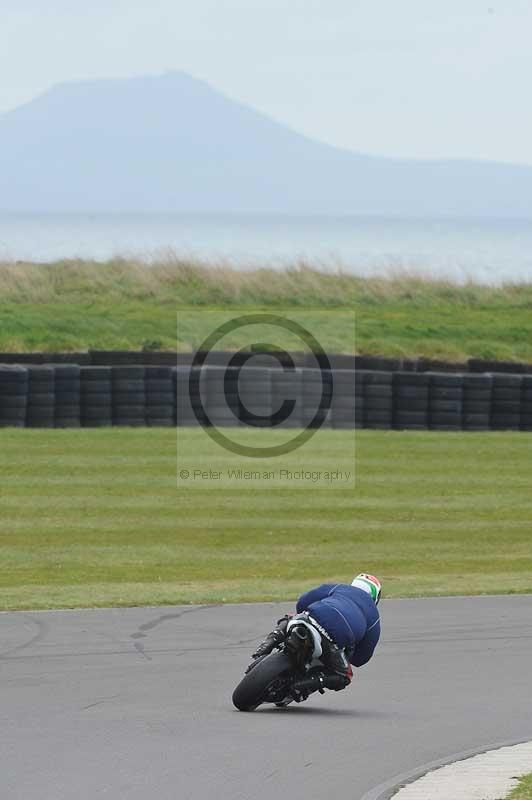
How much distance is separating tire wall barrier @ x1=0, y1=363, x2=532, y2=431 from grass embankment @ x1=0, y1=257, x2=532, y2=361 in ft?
19.5

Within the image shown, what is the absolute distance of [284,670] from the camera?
→ 986cm

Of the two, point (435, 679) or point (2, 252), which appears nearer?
point (435, 679)

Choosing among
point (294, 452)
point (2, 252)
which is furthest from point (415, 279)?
point (294, 452)

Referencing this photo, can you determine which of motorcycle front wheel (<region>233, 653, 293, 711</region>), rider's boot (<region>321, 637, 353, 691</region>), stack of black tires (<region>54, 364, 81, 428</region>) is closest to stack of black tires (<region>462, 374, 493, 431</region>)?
stack of black tires (<region>54, 364, 81, 428</region>)

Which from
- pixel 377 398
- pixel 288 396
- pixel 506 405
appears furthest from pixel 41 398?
pixel 506 405

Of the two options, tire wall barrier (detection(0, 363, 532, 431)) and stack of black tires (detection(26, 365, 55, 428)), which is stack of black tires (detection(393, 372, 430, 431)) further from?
stack of black tires (detection(26, 365, 55, 428))

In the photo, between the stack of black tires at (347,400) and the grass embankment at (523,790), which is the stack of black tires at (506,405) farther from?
the grass embankment at (523,790)

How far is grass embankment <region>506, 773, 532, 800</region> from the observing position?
761 cm

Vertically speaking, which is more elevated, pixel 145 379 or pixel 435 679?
pixel 145 379

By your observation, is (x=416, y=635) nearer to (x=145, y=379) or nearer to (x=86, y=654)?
(x=86, y=654)

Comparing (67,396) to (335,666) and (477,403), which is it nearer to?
(477,403)

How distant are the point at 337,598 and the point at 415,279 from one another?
107 ft

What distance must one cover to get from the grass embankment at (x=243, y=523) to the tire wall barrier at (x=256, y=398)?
40 cm

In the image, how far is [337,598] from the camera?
999 cm
